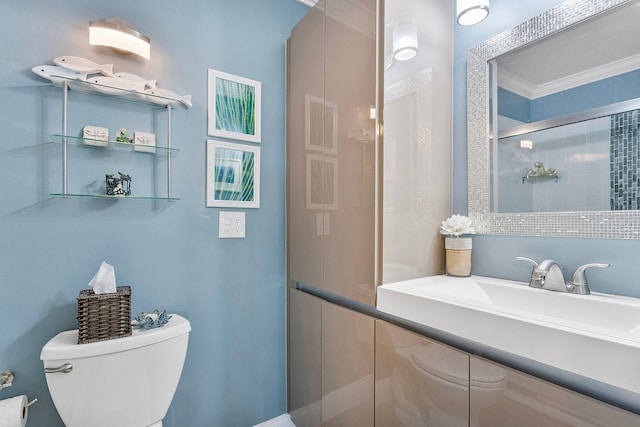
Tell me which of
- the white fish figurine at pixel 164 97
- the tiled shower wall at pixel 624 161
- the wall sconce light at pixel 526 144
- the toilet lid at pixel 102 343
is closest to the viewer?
the tiled shower wall at pixel 624 161

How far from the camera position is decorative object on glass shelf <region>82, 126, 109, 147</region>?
49.5 inches

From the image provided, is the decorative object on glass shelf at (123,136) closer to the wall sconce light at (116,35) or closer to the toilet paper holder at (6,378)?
the wall sconce light at (116,35)

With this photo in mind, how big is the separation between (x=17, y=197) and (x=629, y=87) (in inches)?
83.5

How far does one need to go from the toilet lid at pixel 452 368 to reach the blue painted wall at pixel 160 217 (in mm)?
1030

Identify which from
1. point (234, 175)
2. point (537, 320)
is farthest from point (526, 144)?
point (234, 175)

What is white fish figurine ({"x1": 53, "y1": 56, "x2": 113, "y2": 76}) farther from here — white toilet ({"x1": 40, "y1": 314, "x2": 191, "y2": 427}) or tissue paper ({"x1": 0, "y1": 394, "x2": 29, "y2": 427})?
tissue paper ({"x1": 0, "y1": 394, "x2": 29, "y2": 427})

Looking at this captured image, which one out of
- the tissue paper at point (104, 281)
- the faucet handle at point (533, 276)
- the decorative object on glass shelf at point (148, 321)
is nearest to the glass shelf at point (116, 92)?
the tissue paper at point (104, 281)

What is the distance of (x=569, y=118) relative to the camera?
1065 mm

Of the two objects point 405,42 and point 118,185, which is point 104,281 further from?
point 405,42

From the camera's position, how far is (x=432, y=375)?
0.94 m

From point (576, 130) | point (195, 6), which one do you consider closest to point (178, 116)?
point (195, 6)

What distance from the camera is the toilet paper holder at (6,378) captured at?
44.1 inches

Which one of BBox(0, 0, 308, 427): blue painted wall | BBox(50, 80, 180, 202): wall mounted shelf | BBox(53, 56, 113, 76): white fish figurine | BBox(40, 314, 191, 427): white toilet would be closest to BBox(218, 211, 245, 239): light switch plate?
BBox(0, 0, 308, 427): blue painted wall

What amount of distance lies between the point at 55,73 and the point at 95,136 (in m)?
0.26
